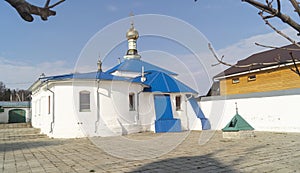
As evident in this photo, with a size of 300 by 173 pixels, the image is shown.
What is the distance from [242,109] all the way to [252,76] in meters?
4.01

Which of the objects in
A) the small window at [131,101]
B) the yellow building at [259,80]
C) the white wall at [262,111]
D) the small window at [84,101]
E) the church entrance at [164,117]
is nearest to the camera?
the small window at [84,101]

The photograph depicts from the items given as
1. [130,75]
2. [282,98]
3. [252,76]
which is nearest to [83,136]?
[130,75]

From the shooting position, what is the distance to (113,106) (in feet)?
46.6

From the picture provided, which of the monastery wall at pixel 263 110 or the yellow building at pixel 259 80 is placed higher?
the yellow building at pixel 259 80

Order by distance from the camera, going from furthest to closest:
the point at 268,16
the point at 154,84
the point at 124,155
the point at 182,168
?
the point at 154,84, the point at 124,155, the point at 182,168, the point at 268,16

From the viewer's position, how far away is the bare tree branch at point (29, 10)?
992 mm

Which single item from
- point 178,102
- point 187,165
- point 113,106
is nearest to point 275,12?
point 187,165

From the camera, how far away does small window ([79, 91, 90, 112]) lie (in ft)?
44.3

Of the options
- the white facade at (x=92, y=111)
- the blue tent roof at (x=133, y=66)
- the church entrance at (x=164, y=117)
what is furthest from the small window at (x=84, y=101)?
the blue tent roof at (x=133, y=66)

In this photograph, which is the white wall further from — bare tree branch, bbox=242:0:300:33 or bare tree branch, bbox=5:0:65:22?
bare tree branch, bbox=5:0:65:22

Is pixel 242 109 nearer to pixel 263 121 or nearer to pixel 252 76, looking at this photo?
pixel 263 121

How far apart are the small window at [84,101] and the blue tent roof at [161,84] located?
13.5 ft

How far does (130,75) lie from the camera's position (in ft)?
65.3

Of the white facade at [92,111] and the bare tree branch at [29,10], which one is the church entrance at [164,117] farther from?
the bare tree branch at [29,10]
